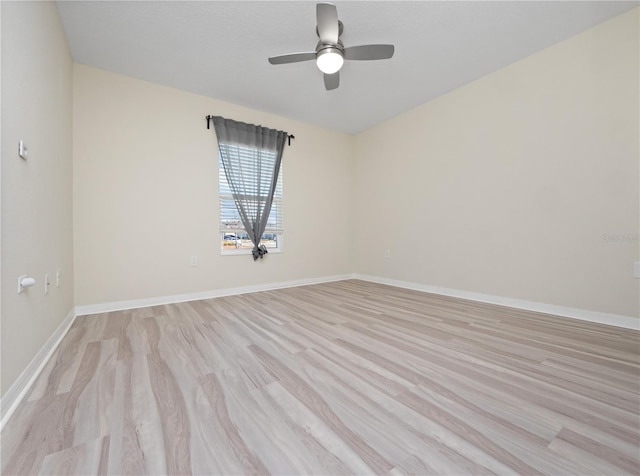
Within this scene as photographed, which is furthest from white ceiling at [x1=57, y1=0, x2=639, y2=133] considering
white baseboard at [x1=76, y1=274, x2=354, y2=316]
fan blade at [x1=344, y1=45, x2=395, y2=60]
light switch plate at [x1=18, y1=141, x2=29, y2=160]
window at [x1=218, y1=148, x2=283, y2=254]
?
white baseboard at [x1=76, y1=274, x2=354, y2=316]

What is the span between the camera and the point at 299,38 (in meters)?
2.42

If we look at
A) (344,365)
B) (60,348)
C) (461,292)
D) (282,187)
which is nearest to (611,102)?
→ (461,292)

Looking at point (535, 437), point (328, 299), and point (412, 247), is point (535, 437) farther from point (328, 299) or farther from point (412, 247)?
point (412, 247)

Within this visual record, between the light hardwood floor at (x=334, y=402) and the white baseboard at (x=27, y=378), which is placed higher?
the white baseboard at (x=27, y=378)

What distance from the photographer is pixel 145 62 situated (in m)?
2.71

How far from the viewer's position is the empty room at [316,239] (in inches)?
41.9

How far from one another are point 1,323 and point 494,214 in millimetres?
3787

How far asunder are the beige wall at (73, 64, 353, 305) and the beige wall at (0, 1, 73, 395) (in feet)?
1.38

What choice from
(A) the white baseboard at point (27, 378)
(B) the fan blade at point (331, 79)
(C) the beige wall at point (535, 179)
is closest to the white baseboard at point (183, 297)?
(A) the white baseboard at point (27, 378)

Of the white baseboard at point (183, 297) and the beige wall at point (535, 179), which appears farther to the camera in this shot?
the white baseboard at point (183, 297)

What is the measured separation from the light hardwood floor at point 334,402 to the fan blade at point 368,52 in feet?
7.21

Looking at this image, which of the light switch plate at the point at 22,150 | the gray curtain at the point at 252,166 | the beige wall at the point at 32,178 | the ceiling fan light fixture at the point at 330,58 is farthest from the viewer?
the gray curtain at the point at 252,166

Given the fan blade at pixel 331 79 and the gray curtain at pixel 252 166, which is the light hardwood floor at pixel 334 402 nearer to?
the gray curtain at pixel 252 166

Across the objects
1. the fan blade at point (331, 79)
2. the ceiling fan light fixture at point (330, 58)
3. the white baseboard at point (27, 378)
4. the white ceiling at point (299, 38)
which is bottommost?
the white baseboard at point (27, 378)
